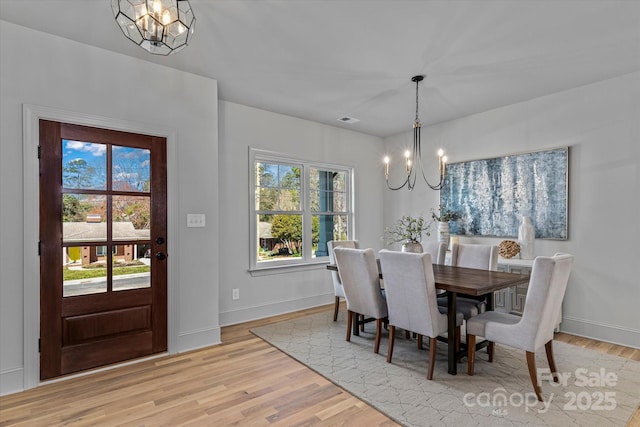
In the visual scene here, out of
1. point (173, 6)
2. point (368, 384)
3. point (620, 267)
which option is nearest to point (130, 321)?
point (368, 384)

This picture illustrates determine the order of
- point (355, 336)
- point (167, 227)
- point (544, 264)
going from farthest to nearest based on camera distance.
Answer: point (355, 336), point (167, 227), point (544, 264)

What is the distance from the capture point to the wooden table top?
2422mm

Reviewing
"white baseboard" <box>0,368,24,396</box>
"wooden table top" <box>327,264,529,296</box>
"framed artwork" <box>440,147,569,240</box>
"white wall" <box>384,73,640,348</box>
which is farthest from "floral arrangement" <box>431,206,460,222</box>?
"white baseboard" <box>0,368,24,396</box>

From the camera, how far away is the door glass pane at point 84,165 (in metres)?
2.67

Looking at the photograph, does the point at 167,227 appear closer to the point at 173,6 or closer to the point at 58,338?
the point at 58,338

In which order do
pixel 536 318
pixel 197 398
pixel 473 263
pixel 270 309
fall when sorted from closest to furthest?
pixel 536 318 < pixel 197 398 < pixel 473 263 < pixel 270 309

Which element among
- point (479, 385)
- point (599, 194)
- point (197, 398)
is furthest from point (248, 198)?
point (599, 194)

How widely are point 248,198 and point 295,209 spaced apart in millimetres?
739

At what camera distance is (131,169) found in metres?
2.95

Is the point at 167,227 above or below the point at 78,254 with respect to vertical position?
above

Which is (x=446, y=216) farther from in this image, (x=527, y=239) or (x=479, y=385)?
(x=479, y=385)

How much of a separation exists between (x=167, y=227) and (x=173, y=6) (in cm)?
200

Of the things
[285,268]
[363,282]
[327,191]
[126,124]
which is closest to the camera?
[126,124]

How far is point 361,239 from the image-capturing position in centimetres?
539
